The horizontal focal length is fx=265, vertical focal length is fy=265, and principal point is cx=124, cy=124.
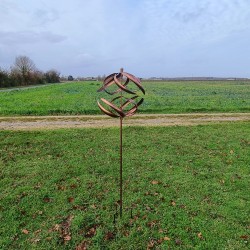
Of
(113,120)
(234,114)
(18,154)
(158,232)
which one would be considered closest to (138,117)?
(113,120)

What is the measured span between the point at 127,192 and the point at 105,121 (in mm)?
7828

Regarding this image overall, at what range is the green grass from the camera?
469cm

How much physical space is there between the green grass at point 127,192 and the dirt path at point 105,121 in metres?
2.61

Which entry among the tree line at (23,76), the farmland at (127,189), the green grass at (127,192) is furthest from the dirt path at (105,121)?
the tree line at (23,76)

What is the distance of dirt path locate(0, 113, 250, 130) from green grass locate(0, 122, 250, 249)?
103 inches

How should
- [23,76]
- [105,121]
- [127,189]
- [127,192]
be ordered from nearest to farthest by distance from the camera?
[127,192] < [127,189] < [105,121] < [23,76]

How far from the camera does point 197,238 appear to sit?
4613mm

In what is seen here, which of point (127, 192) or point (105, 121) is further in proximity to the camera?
point (105, 121)

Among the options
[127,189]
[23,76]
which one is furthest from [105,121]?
[23,76]

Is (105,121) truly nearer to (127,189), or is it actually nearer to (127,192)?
(127,189)

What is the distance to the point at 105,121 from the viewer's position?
1371 centimetres

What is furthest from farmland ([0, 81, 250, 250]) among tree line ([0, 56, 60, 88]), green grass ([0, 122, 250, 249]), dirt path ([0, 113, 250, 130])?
tree line ([0, 56, 60, 88])

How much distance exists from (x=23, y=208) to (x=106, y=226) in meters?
1.86

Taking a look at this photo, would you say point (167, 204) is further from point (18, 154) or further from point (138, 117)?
point (138, 117)
